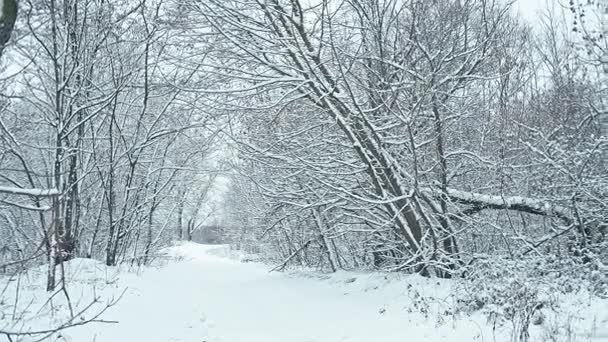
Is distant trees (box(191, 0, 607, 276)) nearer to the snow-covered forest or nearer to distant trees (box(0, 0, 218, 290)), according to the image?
the snow-covered forest

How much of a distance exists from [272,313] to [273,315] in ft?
0.70

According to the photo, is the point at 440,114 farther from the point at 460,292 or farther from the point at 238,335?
the point at 238,335

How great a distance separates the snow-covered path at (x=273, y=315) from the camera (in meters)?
6.13

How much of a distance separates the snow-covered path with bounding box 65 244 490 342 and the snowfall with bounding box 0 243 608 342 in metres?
0.02

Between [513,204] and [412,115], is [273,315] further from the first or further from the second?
[513,204]

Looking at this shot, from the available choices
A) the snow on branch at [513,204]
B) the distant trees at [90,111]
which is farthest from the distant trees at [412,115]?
the distant trees at [90,111]

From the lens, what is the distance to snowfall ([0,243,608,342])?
5289mm

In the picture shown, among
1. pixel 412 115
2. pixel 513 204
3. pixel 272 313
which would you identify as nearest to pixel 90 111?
pixel 272 313

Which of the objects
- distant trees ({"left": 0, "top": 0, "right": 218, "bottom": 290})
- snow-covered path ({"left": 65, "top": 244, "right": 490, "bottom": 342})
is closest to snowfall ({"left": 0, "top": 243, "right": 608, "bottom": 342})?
snow-covered path ({"left": 65, "top": 244, "right": 490, "bottom": 342})

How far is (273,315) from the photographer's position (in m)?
8.41

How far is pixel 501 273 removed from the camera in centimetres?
652

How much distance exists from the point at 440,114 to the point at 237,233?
2193 cm

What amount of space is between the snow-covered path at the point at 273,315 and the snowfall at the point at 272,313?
2 cm

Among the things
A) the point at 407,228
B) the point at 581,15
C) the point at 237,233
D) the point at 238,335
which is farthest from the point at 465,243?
the point at 237,233
